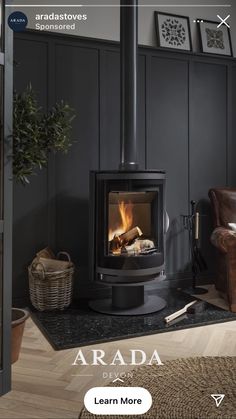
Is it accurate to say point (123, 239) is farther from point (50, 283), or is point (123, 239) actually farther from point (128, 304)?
point (50, 283)

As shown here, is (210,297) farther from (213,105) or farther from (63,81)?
(63,81)

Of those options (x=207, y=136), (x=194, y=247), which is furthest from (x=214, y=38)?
(x=194, y=247)

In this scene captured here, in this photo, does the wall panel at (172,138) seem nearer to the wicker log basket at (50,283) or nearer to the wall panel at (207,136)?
the wall panel at (207,136)

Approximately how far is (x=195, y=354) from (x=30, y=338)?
3.05 feet

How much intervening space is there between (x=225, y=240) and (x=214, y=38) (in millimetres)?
1859

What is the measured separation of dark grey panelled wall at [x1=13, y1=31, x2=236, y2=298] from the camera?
10.2ft

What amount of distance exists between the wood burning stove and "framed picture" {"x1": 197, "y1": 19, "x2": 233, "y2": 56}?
1.04 metres

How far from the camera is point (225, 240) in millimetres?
2955

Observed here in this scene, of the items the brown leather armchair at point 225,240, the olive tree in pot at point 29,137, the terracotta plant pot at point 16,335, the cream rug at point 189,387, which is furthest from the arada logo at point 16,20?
the brown leather armchair at point 225,240

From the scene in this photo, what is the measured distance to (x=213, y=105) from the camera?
3730 mm

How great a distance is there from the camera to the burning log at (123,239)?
287 cm

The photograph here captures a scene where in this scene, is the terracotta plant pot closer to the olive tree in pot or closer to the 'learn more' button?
the olive tree in pot

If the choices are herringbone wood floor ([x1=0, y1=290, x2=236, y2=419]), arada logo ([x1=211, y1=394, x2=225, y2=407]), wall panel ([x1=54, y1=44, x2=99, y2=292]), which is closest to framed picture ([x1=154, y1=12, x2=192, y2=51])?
wall panel ([x1=54, y1=44, x2=99, y2=292])

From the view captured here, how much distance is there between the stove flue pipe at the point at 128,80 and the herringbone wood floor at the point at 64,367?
3.77ft
